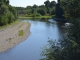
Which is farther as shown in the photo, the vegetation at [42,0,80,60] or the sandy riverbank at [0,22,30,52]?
the sandy riverbank at [0,22,30,52]

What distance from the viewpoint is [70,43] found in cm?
891

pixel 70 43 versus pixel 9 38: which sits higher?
pixel 70 43

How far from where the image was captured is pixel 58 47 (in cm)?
996

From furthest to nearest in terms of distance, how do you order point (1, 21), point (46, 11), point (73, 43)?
point (46, 11) < point (1, 21) < point (73, 43)

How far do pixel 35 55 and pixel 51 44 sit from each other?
1569 centimetres

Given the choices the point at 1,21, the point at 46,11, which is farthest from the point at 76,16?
the point at 46,11

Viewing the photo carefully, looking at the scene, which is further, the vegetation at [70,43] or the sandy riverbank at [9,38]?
the sandy riverbank at [9,38]

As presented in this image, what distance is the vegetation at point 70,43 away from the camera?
8.82 meters

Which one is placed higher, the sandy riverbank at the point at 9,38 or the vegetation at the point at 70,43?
the vegetation at the point at 70,43

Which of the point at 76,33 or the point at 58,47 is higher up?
the point at 76,33

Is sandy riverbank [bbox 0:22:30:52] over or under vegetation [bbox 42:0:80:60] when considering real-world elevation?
under

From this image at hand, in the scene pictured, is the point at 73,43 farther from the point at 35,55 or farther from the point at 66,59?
the point at 35,55

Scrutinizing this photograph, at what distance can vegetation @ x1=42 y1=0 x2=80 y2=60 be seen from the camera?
8825 millimetres

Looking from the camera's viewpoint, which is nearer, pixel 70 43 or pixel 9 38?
pixel 70 43
